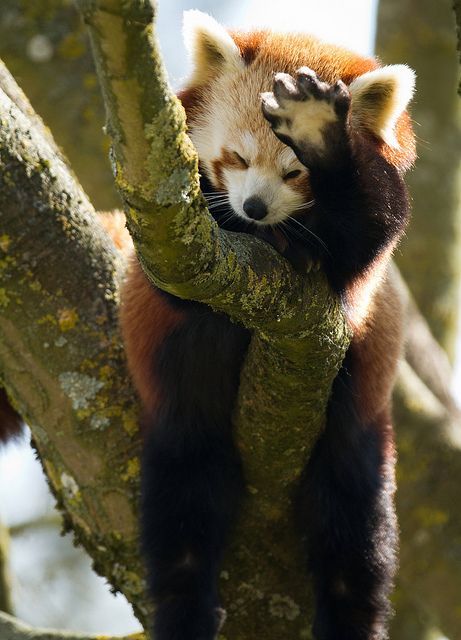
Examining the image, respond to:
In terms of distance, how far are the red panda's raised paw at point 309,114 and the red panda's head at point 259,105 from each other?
41cm

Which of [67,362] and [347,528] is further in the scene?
[347,528]

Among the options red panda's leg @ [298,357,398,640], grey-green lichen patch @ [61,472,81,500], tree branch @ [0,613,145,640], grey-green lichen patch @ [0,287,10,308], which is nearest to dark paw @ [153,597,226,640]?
tree branch @ [0,613,145,640]

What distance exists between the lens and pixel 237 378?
3.88m

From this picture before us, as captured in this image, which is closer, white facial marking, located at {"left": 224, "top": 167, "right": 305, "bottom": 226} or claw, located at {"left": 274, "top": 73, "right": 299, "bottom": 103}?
claw, located at {"left": 274, "top": 73, "right": 299, "bottom": 103}

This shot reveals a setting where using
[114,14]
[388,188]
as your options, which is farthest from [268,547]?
[114,14]

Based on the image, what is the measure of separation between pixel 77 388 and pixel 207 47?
5.04 feet

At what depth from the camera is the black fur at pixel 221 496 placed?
3.88 metres

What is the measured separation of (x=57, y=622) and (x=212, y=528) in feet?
14.6

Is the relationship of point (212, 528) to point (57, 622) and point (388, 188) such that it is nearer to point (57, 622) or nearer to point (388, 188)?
point (388, 188)

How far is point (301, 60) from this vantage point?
3787 mm

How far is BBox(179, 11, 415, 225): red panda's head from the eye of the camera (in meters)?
3.45

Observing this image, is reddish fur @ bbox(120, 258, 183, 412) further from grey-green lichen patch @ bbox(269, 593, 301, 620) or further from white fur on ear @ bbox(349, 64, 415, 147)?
white fur on ear @ bbox(349, 64, 415, 147)

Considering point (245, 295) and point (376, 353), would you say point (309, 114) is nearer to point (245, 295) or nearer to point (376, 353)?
point (245, 295)

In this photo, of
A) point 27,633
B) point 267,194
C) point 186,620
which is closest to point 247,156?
point 267,194
